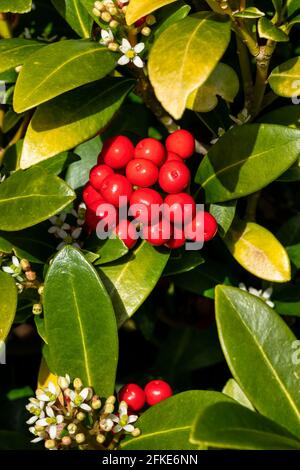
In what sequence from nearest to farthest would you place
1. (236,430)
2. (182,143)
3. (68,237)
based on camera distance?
(236,430) → (182,143) → (68,237)

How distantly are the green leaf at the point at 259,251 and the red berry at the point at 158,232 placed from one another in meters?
0.24

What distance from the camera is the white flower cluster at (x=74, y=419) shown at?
169cm

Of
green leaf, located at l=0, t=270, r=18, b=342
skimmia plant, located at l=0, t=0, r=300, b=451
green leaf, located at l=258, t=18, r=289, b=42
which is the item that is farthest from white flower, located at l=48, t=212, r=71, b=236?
green leaf, located at l=258, t=18, r=289, b=42

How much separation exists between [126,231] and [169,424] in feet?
1.47

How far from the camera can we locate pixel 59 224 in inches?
77.5

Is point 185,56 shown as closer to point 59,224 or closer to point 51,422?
point 59,224

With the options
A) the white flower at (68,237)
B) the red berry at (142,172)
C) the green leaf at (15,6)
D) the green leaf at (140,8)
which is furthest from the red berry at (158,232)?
the green leaf at (15,6)

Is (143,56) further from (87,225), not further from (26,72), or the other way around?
(87,225)

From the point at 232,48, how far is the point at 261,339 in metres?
0.88

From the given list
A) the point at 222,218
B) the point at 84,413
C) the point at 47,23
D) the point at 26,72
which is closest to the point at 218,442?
the point at 84,413

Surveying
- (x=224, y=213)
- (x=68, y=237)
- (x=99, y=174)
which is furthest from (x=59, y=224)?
(x=224, y=213)

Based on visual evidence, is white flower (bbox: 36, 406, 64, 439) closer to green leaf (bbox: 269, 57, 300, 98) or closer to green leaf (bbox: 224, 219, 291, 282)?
green leaf (bbox: 224, 219, 291, 282)

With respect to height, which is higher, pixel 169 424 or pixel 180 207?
pixel 180 207
